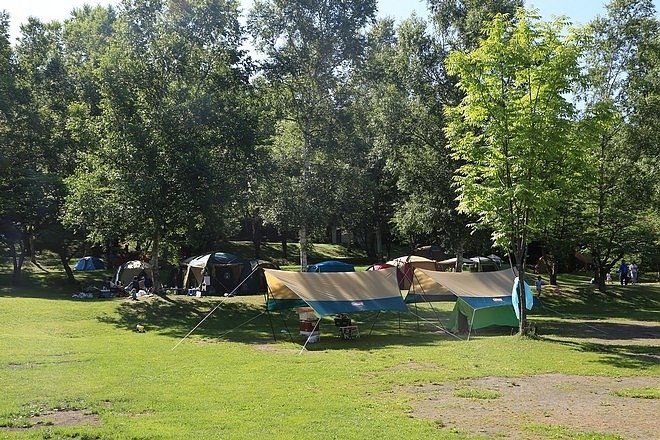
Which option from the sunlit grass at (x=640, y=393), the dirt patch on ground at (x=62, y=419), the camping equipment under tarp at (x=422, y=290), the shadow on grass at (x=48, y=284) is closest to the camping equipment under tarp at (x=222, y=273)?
the shadow on grass at (x=48, y=284)

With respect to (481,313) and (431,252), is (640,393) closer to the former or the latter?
(481,313)

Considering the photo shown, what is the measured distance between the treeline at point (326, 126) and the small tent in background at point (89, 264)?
15.1 ft

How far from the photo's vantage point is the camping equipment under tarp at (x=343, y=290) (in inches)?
683

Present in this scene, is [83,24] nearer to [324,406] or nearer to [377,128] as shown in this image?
[377,128]

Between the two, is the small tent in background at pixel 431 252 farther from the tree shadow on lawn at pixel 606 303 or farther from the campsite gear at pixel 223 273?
the campsite gear at pixel 223 273

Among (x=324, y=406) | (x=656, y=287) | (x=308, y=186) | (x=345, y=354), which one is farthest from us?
(x=656, y=287)

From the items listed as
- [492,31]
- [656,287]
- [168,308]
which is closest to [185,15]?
[168,308]

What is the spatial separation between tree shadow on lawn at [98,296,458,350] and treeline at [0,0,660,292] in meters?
3.12

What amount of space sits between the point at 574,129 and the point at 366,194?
55.3 ft

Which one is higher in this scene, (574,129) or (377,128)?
(377,128)

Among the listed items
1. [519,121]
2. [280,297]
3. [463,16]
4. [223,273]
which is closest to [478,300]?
[519,121]

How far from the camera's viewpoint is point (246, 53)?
26859 mm

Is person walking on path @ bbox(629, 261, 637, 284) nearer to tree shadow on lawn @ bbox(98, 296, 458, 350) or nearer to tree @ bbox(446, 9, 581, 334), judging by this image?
tree shadow on lawn @ bbox(98, 296, 458, 350)

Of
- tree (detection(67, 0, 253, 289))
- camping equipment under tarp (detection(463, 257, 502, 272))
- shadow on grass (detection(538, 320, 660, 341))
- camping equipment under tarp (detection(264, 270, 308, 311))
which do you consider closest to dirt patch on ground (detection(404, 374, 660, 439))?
shadow on grass (detection(538, 320, 660, 341))
